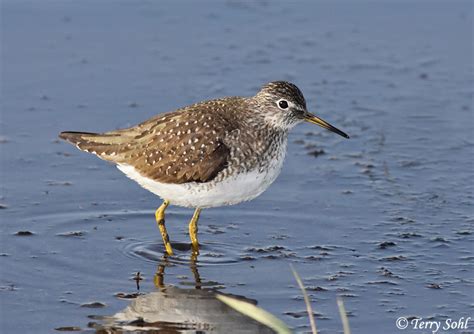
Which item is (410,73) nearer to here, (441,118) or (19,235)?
(441,118)

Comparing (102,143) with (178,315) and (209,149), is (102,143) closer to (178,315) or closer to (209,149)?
(209,149)

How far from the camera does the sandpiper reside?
9961mm

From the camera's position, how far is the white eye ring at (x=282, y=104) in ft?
34.6

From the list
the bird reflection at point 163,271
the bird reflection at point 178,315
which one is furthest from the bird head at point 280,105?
the bird reflection at point 178,315

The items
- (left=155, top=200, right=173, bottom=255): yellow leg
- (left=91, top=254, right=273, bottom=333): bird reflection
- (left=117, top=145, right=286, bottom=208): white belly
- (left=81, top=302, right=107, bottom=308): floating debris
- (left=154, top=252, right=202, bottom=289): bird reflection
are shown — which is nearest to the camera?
Result: (left=91, top=254, right=273, bottom=333): bird reflection

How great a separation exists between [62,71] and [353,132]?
Result: 4188mm

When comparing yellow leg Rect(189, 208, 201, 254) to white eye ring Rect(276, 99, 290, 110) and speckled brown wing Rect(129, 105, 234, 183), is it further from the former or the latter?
white eye ring Rect(276, 99, 290, 110)

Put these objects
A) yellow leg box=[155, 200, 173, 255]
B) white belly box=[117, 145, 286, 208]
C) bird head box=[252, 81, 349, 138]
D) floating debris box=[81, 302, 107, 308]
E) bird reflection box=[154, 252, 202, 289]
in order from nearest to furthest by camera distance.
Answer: floating debris box=[81, 302, 107, 308] → bird reflection box=[154, 252, 202, 289] → white belly box=[117, 145, 286, 208] → yellow leg box=[155, 200, 173, 255] → bird head box=[252, 81, 349, 138]

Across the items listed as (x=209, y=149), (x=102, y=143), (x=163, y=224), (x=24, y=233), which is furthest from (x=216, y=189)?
(x=24, y=233)

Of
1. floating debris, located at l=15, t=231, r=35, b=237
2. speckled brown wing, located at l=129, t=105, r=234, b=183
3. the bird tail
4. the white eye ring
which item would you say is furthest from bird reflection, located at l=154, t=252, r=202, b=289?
the white eye ring

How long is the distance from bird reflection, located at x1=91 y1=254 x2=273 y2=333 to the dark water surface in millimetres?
35

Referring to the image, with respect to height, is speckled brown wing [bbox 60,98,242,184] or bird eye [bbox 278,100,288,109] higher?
bird eye [bbox 278,100,288,109]

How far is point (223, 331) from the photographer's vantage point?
28.2ft

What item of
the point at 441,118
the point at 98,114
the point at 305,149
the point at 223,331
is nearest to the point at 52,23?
the point at 98,114
